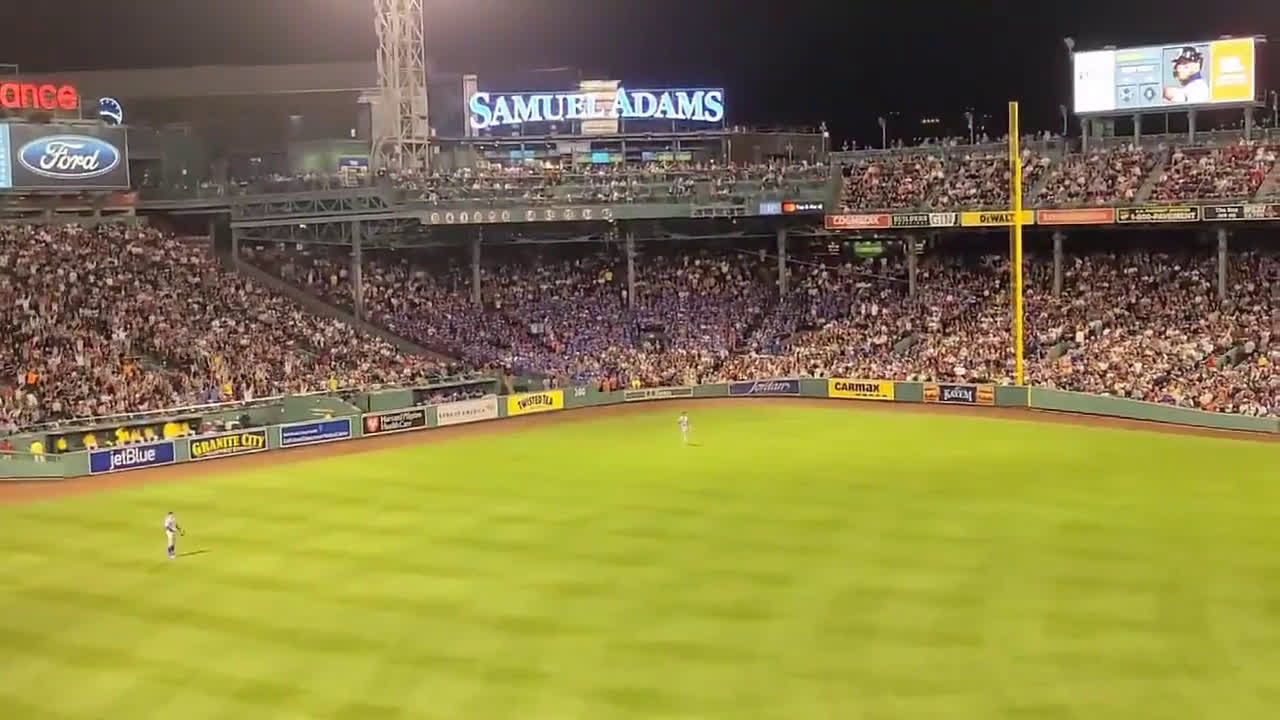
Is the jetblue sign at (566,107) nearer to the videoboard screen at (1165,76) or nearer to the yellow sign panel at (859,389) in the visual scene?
the yellow sign panel at (859,389)

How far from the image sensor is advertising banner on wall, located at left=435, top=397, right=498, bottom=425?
135 feet

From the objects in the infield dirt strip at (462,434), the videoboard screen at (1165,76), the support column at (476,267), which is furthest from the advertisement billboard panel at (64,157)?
the videoboard screen at (1165,76)

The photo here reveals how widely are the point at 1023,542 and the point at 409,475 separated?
→ 52.6 feet

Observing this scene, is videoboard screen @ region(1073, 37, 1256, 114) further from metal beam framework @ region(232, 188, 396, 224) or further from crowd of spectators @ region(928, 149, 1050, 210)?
metal beam framework @ region(232, 188, 396, 224)

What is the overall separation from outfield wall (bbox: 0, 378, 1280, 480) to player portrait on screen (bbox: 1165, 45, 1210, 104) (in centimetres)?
1345

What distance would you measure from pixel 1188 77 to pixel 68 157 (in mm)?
42282

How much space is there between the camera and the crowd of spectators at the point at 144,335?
122ft

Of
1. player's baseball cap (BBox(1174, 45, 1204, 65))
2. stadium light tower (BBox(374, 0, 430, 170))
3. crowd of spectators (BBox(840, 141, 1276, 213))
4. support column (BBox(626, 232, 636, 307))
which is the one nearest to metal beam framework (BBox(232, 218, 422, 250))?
stadium light tower (BBox(374, 0, 430, 170))

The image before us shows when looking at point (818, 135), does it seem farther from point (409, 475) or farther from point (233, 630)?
point (233, 630)

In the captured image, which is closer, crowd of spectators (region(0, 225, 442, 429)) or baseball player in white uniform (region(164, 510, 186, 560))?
baseball player in white uniform (region(164, 510, 186, 560))

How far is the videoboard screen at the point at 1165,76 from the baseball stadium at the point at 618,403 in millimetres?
123

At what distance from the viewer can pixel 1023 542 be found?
74.6ft

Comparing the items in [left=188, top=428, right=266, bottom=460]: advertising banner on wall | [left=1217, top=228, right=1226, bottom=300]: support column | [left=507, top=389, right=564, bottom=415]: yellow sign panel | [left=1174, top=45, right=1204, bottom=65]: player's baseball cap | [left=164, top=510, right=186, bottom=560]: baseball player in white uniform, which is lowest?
[left=164, top=510, right=186, bottom=560]: baseball player in white uniform

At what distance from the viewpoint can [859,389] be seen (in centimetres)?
4438
